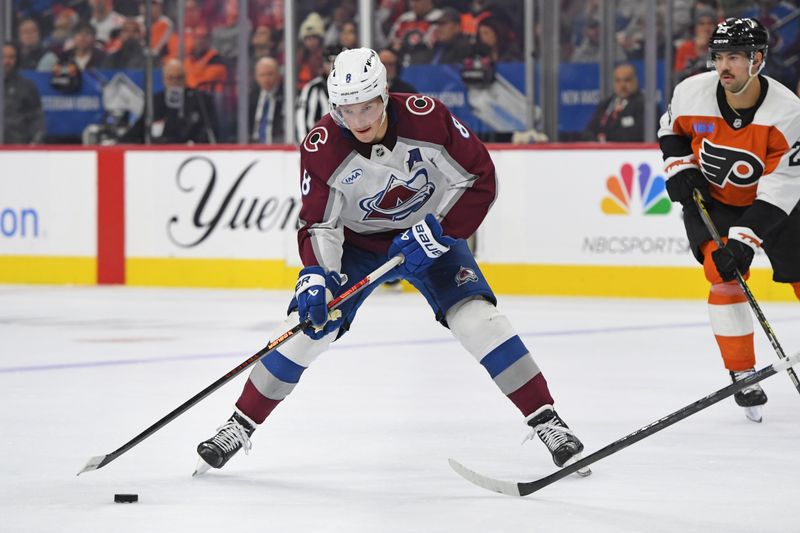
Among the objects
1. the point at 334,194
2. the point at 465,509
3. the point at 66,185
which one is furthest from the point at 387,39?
the point at 465,509

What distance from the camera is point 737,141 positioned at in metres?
4.04

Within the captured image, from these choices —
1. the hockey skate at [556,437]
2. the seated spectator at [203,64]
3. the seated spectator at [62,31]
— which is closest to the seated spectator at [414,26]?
the seated spectator at [203,64]

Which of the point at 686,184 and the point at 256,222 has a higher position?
the point at 686,184

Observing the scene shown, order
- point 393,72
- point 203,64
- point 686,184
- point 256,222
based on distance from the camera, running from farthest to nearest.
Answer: point 203,64 < point 256,222 < point 393,72 < point 686,184

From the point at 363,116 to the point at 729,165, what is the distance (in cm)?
133

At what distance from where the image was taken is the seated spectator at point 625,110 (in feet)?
26.4

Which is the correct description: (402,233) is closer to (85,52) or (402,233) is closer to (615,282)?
(615,282)

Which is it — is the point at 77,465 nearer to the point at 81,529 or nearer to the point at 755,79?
the point at 81,529

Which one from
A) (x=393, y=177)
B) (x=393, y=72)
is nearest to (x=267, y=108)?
(x=393, y=72)

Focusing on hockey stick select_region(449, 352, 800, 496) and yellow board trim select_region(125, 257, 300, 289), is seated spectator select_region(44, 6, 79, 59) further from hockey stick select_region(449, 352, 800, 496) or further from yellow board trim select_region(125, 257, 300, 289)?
hockey stick select_region(449, 352, 800, 496)

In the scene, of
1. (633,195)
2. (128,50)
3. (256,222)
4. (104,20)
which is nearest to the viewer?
(633,195)

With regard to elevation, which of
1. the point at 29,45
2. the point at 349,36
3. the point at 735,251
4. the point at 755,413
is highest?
the point at 735,251

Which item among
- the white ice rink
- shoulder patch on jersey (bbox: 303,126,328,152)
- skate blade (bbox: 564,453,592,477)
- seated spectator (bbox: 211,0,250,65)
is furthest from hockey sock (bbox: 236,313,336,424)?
seated spectator (bbox: 211,0,250,65)

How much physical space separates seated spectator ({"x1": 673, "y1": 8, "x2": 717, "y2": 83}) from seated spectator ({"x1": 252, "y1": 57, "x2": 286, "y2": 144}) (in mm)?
2613
